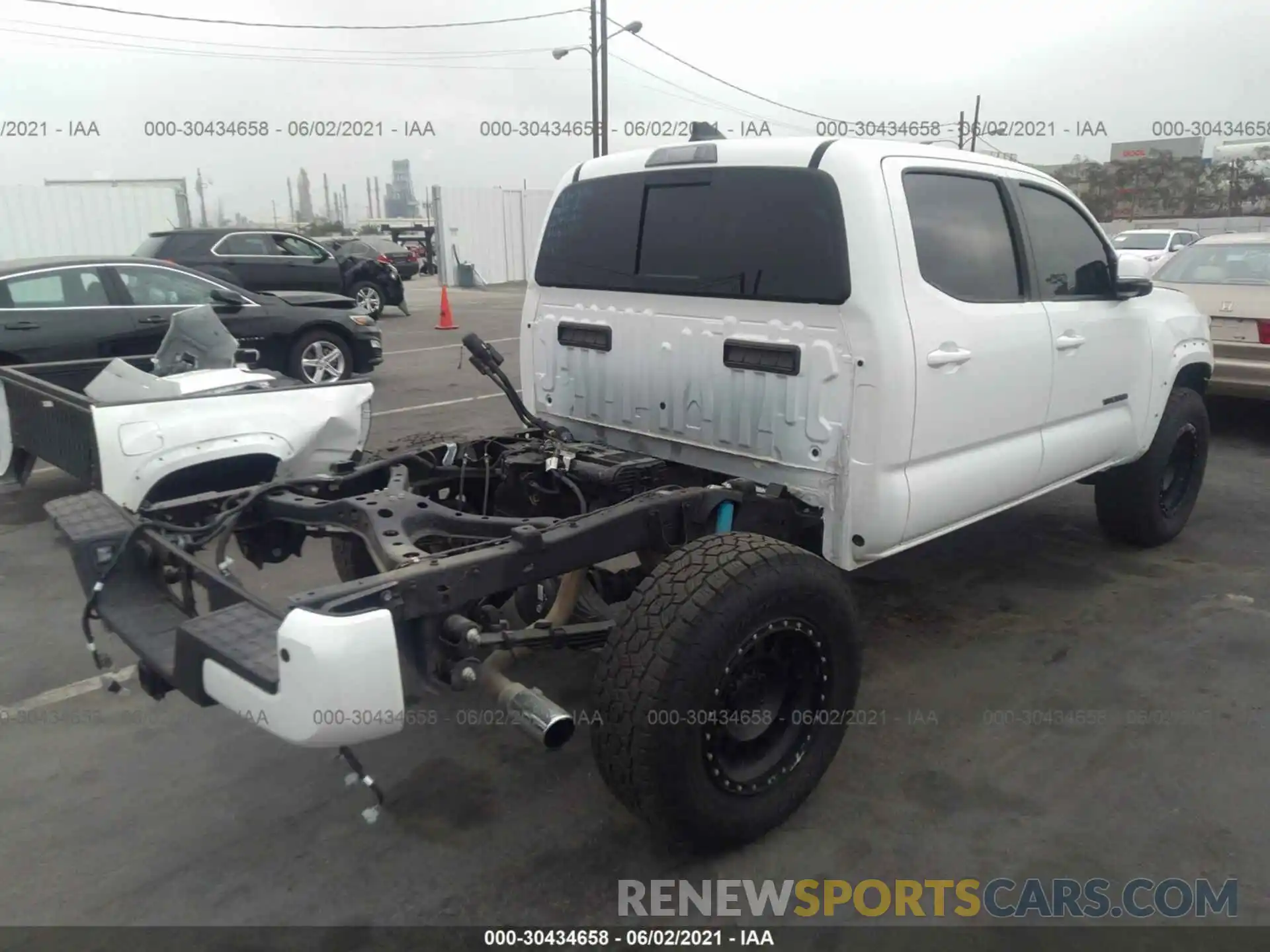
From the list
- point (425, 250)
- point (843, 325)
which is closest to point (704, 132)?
point (843, 325)

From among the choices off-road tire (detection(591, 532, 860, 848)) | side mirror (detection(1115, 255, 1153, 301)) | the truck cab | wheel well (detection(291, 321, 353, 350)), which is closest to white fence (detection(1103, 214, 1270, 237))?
wheel well (detection(291, 321, 353, 350))

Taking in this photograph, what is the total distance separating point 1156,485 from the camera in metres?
5.29

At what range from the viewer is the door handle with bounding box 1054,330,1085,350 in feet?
13.6

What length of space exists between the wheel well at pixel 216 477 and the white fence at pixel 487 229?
86.7ft

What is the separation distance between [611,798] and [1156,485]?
3825 millimetres

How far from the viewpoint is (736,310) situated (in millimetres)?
3600

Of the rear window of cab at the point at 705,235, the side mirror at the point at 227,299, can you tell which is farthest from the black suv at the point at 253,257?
the rear window of cab at the point at 705,235

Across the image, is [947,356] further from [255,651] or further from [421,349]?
[421,349]

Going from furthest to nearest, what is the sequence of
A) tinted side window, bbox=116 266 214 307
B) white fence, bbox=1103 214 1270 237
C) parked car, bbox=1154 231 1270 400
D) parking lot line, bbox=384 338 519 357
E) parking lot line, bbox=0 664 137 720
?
white fence, bbox=1103 214 1270 237 < parking lot line, bbox=384 338 519 357 < tinted side window, bbox=116 266 214 307 < parked car, bbox=1154 231 1270 400 < parking lot line, bbox=0 664 137 720

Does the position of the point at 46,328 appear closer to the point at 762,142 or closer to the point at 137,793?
the point at 137,793

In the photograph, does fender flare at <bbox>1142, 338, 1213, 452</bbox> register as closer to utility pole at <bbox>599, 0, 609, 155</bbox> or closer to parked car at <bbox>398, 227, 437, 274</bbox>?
utility pole at <bbox>599, 0, 609, 155</bbox>

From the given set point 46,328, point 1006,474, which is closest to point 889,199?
point 1006,474

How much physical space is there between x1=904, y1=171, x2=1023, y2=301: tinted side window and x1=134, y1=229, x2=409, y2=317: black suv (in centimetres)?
1238

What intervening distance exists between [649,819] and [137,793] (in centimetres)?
190
